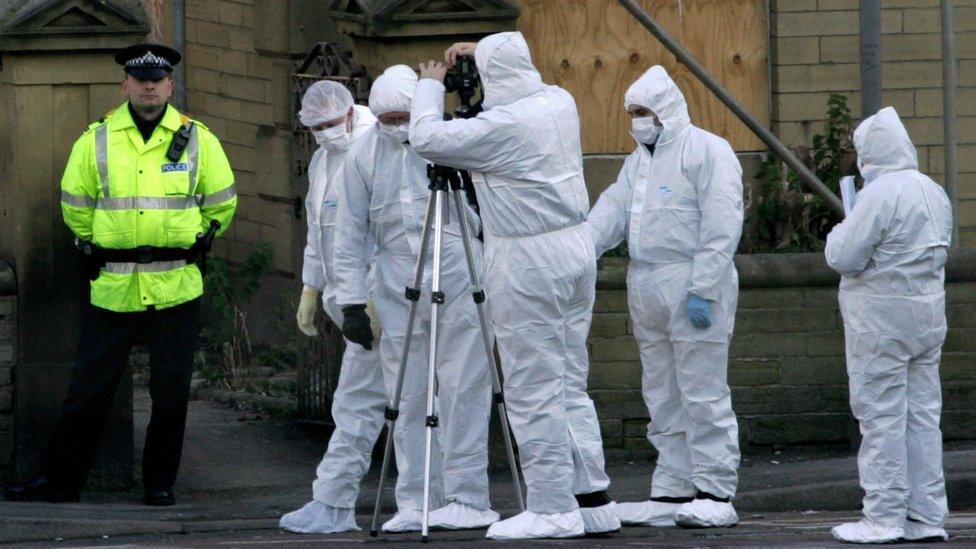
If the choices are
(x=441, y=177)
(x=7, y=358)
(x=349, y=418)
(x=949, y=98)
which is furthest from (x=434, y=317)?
(x=949, y=98)

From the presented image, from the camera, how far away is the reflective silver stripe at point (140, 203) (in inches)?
373

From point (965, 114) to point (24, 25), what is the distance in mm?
6112

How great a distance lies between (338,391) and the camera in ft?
29.7

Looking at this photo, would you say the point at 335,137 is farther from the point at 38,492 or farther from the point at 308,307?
the point at 38,492

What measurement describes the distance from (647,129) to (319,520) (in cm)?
223

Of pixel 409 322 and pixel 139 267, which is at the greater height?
pixel 139 267

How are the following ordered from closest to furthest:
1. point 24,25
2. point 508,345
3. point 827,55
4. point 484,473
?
point 508,345, point 484,473, point 24,25, point 827,55

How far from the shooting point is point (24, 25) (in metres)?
9.76

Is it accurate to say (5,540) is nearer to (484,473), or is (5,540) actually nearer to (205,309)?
(484,473)

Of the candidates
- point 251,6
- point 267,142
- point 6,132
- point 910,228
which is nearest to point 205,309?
point 267,142

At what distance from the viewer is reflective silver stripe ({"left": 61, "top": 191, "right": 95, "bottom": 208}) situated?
31.1 feet

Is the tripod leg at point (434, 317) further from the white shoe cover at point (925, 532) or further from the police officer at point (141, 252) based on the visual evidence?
the white shoe cover at point (925, 532)

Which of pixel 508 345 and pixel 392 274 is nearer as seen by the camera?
pixel 508 345

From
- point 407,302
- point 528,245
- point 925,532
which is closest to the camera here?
point 528,245
